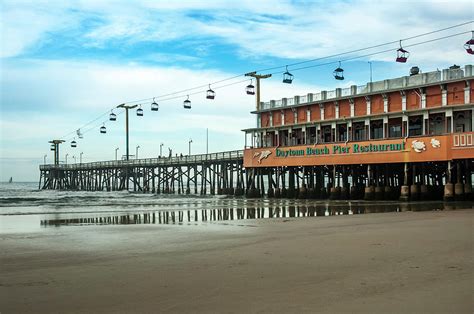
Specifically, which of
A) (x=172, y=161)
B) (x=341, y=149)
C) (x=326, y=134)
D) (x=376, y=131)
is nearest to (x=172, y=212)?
(x=341, y=149)

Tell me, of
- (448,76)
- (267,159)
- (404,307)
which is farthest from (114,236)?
(267,159)

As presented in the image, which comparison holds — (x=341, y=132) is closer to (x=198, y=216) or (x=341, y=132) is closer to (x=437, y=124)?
(x=437, y=124)

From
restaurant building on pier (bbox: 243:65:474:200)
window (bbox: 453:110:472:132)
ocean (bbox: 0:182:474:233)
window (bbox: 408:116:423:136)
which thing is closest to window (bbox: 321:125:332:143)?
restaurant building on pier (bbox: 243:65:474:200)

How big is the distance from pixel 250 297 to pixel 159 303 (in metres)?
1.27

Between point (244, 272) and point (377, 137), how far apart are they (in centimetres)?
3941

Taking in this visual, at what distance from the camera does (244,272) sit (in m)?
9.38

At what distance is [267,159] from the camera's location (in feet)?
172

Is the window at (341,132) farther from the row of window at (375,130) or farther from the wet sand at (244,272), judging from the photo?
the wet sand at (244,272)

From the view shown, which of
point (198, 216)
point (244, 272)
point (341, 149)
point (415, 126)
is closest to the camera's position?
point (244, 272)

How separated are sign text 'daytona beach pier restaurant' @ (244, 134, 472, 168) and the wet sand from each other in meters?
22.1

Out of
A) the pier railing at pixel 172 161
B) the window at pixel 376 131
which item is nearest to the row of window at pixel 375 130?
the window at pixel 376 131

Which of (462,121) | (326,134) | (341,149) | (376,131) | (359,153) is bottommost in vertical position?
(359,153)

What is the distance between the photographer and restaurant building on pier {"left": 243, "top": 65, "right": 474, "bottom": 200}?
1479 inches

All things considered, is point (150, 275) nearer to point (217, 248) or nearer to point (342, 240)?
point (217, 248)
